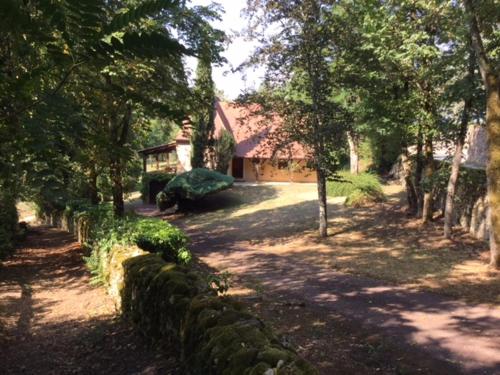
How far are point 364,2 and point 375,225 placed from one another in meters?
8.81

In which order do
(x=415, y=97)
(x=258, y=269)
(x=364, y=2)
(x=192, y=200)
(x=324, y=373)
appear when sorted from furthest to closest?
(x=192, y=200)
(x=415, y=97)
(x=364, y=2)
(x=258, y=269)
(x=324, y=373)

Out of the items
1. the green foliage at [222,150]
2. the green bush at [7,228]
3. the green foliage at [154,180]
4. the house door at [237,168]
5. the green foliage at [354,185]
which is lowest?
the green bush at [7,228]

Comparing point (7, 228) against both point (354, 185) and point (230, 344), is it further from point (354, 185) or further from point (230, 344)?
point (354, 185)

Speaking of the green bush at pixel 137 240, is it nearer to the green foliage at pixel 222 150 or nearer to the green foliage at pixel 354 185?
the green foliage at pixel 354 185

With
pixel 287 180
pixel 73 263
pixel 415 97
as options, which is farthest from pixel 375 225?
pixel 287 180

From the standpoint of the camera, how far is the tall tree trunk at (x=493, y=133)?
10914 mm

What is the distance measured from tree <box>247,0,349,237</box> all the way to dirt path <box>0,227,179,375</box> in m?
8.23

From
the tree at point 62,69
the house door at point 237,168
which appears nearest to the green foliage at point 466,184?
the tree at point 62,69

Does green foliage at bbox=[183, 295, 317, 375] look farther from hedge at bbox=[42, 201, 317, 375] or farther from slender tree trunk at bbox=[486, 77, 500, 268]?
slender tree trunk at bbox=[486, 77, 500, 268]

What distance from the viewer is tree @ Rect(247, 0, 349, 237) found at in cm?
1467

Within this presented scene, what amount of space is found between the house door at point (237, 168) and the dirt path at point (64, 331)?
24603mm

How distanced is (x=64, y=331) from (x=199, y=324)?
3.88 m

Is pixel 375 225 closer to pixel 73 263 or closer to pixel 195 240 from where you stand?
pixel 195 240

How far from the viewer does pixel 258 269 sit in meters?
12.4
